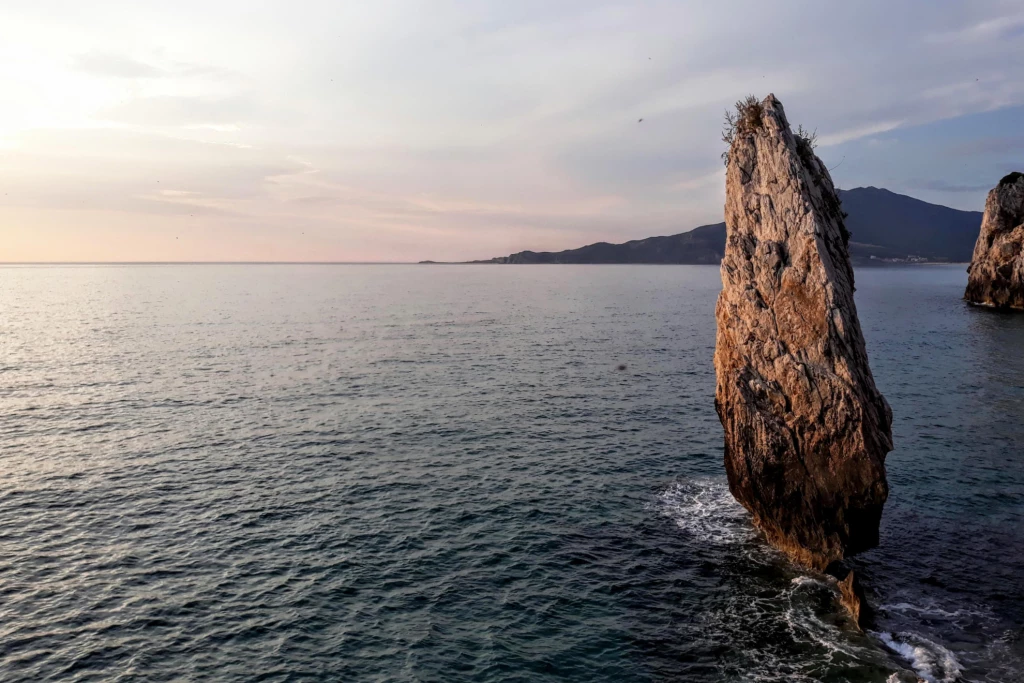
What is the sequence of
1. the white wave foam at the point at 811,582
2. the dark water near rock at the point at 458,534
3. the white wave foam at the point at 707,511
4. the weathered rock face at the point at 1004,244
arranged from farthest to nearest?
the weathered rock face at the point at 1004,244
the white wave foam at the point at 707,511
the white wave foam at the point at 811,582
the dark water near rock at the point at 458,534

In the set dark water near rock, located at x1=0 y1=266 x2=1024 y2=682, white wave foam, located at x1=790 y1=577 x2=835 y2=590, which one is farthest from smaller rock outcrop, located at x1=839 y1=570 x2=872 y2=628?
white wave foam, located at x1=790 y1=577 x2=835 y2=590

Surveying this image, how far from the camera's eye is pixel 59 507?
3800cm

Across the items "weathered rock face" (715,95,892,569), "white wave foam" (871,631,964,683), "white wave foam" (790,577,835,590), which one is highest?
"weathered rock face" (715,95,892,569)

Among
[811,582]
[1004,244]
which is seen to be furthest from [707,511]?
[1004,244]

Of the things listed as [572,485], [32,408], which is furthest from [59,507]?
[572,485]

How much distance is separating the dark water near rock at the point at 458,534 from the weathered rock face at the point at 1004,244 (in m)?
65.2

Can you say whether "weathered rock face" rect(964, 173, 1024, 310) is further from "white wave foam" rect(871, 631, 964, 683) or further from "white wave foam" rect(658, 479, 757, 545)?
"white wave foam" rect(871, 631, 964, 683)

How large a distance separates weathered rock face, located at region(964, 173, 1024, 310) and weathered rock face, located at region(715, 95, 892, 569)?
4777 inches

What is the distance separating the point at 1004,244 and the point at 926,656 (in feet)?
443

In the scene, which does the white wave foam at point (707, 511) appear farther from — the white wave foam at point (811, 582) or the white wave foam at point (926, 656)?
the white wave foam at point (926, 656)

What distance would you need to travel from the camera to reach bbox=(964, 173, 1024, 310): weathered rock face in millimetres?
124375

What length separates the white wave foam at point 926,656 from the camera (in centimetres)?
2311

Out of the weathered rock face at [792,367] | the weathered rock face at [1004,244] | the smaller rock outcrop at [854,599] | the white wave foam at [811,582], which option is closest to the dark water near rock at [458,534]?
the white wave foam at [811,582]

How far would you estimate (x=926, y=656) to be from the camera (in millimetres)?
24125
